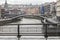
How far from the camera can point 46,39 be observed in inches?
132

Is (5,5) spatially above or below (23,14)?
above

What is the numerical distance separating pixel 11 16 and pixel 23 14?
457mm

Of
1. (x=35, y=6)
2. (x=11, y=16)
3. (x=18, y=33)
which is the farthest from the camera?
(x=35, y=6)

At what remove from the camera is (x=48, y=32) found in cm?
330

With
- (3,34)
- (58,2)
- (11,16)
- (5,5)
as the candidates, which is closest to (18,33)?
(3,34)

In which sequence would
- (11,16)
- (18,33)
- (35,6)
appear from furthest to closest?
(35,6), (11,16), (18,33)

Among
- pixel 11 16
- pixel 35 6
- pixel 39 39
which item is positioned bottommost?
pixel 39 39

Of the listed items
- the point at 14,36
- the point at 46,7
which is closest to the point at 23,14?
the point at 46,7

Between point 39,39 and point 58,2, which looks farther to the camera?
point 58,2

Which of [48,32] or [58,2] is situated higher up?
[58,2]

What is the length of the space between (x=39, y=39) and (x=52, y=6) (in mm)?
2076

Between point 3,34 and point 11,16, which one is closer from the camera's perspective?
point 3,34

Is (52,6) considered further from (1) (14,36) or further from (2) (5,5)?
(1) (14,36)

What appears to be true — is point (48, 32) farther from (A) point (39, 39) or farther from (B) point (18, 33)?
(B) point (18, 33)
